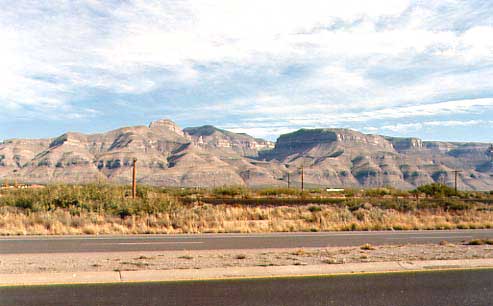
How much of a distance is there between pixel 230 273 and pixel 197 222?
1402 centimetres

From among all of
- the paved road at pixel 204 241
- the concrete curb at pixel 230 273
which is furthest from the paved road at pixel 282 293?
the paved road at pixel 204 241

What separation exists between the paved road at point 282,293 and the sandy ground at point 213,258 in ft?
5.51

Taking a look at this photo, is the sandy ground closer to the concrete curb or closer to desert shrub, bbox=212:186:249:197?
the concrete curb

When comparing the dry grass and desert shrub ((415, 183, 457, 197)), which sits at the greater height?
desert shrub ((415, 183, 457, 197))

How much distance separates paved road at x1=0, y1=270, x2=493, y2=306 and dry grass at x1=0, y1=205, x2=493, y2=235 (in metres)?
12.6

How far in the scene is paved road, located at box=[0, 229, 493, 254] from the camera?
Result: 668 inches

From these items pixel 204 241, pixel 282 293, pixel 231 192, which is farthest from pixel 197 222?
pixel 231 192

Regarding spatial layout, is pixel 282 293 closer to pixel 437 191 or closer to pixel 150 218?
pixel 150 218

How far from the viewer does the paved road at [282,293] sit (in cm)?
926

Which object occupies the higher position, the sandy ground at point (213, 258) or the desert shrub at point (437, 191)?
the desert shrub at point (437, 191)

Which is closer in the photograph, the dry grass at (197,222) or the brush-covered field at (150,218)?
the dry grass at (197,222)

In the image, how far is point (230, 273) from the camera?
1177cm

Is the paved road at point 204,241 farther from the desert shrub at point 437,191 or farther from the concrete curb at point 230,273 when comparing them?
the desert shrub at point 437,191

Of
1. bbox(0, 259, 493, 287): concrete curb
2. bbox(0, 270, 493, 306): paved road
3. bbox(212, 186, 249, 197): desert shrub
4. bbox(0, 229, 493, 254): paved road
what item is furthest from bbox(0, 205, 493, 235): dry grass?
bbox(212, 186, 249, 197): desert shrub
